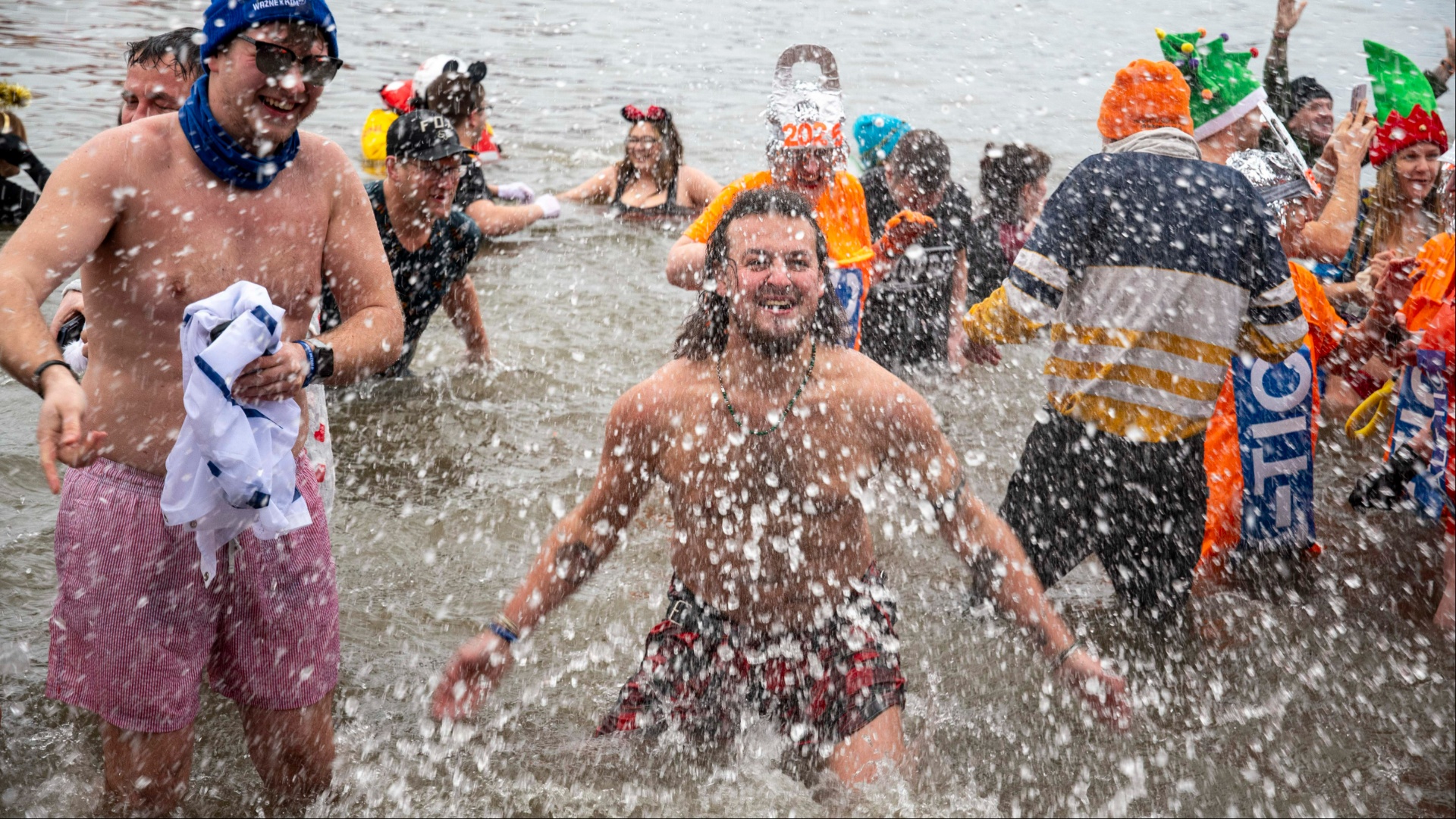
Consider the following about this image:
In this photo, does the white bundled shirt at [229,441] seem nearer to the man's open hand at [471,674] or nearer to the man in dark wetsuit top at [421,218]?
the man's open hand at [471,674]

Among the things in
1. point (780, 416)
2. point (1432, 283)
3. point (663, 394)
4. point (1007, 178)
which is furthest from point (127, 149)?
point (1007, 178)

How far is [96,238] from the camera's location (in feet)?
8.36

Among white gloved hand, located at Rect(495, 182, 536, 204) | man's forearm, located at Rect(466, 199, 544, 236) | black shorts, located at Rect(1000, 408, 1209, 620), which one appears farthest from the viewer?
white gloved hand, located at Rect(495, 182, 536, 204)

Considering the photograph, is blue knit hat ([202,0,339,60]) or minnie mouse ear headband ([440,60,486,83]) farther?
minnie mouse ear headband ([440,60,486,83])

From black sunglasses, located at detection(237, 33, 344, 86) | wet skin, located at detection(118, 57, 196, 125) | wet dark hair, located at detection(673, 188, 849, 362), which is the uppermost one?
black sunglasses, located at detection(237, 33, 344, 86)

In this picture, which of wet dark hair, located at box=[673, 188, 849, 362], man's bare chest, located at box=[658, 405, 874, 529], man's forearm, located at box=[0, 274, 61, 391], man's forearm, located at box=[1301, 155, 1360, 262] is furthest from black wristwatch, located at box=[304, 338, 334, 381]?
man's forearm, located at box=[1301, 155, 1360, 262]

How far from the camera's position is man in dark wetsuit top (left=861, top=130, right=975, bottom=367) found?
6301 millimetres

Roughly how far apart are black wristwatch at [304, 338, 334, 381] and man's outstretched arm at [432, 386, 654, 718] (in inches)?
32.8

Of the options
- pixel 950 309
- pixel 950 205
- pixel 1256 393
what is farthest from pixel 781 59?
pixel 1256 393

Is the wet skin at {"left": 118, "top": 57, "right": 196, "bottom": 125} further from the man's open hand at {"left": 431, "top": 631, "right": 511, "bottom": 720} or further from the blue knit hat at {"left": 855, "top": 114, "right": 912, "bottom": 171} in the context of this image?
the blue knit hat at {"left": 855, "top": 114, "right": 912, "bottom": 171}

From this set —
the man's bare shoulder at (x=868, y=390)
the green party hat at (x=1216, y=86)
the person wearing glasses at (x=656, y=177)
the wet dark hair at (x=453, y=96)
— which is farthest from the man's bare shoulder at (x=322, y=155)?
the person wearing glasses at (x=656, y=177)

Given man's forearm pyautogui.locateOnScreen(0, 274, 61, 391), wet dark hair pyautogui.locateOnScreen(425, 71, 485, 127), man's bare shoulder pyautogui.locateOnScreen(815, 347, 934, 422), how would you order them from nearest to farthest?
man's forearm pyautogui.locateOnScreen(0, 274, 61, 391) → man's bare shoulder pyautogui.locateOnScreen(815, 347, 934, 422) → wet dark hair pyautogui.locateOnScreen(425, 71, 485, 127)

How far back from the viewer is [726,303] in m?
3.44

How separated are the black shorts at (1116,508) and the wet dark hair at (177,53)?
305 cm
